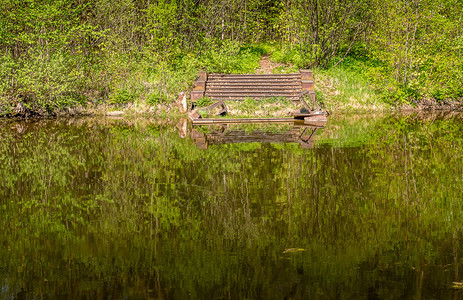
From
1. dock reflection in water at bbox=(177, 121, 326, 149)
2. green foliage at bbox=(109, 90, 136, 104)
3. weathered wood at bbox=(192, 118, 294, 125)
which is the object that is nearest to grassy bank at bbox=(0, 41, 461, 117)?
green foliage at bbox=(109, 90, 136, 104)

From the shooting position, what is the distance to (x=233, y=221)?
24.1 ft

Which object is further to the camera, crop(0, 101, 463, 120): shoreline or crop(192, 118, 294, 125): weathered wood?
crop(0, 101, 463, 120): shoreline

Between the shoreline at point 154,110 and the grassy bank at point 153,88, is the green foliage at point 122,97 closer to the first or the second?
the grassy bank at point 153,88

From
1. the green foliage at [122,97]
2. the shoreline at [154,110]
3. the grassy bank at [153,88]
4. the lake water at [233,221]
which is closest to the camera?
the lake water at [233,221]

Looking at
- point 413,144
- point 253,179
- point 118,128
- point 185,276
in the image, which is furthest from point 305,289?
point 118,128

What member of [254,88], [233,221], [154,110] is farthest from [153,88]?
[233,221]

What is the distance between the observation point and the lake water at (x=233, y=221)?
17.1 feet

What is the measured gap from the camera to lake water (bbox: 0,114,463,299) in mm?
5203

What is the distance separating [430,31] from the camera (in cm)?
2805

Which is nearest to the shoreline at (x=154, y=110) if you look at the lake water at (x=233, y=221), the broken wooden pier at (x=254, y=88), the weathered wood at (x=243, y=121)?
the broken wooden pier at (x=254, y=88)

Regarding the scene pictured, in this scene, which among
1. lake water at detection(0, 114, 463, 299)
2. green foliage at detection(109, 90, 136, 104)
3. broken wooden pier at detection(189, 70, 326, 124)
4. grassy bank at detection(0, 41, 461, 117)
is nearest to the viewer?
lake water at detection(0, 114, 463, 299)

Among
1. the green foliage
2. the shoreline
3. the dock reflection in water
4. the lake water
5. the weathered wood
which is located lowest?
the lake water

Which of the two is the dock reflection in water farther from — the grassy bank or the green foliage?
the green foliage

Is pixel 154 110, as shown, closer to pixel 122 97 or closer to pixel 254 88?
pixel 122 97
